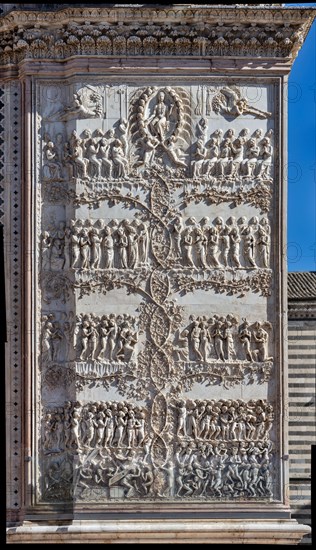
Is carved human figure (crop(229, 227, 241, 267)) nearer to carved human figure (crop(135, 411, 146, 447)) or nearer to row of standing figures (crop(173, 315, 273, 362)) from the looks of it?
row of standing figures (crop(173, 315, 273, 362))

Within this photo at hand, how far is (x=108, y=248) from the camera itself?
422 inches

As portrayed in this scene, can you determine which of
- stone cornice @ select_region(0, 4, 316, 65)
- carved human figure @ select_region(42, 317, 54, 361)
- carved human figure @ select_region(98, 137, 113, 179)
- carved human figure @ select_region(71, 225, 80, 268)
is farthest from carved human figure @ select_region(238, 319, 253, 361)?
stone cornice @ select_region(0, 4, 316, 65)

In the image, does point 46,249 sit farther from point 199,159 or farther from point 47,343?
point 199,159

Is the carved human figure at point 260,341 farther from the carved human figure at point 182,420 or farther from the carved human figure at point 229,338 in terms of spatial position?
the carved human figure at point 182,420

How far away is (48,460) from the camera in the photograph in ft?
35.0

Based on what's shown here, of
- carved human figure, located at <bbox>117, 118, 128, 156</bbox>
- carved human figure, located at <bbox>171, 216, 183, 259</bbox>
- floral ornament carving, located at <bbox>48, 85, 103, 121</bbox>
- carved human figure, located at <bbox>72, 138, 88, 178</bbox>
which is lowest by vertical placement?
carved human figure, located at <bbox>171, 216, 183, 259</bbox>

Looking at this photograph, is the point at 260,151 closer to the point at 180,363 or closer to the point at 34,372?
the point at 180,363

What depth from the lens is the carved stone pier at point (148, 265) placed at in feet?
34.8

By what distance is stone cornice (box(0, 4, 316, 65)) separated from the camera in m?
10.8

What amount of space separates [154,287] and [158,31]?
2.37 meters

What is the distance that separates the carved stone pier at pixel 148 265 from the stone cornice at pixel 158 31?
0.6 inches

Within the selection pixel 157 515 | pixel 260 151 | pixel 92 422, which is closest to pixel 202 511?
pixel 157 515

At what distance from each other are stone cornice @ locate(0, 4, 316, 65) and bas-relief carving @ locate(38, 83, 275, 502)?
1.22ft

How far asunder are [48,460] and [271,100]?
155 inches
